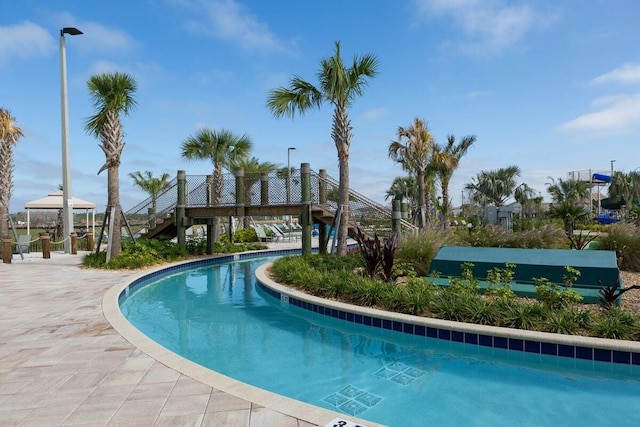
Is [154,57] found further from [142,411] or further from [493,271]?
[142,411]

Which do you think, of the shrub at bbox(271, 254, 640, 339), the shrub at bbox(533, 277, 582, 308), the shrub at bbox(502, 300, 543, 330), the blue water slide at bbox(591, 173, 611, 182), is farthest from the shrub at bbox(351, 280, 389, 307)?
the blue water slide at bbox(591, 173, 611, 182)

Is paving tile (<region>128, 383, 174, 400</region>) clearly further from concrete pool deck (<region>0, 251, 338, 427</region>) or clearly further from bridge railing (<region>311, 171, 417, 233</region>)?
bridge railing (<region>311, 171, 417, 233</region>)

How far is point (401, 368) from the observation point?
15.0 ft

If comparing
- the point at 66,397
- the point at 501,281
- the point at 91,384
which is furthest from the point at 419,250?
the point at 66,397

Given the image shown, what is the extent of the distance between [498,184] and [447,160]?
2216 centimetres

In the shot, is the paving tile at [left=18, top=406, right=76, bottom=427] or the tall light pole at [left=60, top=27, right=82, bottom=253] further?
the tall light pole at [left=60, top=27, right=82, bottom=253]

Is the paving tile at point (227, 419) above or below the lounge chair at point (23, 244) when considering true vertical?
below

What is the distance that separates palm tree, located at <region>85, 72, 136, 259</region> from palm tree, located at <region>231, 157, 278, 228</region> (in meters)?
3.93

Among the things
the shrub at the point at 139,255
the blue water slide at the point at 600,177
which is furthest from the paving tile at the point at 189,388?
the blue water slide at the point at 600,177

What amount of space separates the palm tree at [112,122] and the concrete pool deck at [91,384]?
6119mm

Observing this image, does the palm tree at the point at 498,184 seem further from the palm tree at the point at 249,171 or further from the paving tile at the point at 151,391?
the paving tile at the point at 151,391

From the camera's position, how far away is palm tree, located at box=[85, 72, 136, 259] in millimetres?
11852

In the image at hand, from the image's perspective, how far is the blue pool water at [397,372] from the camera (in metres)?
3.51

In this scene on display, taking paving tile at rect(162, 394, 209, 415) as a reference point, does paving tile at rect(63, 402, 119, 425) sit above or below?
below
